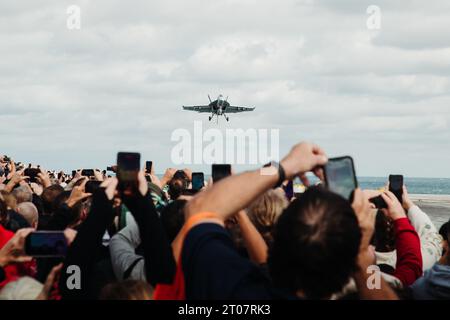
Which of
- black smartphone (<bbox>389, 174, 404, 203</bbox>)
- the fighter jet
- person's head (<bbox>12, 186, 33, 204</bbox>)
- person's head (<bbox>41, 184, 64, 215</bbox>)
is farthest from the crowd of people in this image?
the fighter jet

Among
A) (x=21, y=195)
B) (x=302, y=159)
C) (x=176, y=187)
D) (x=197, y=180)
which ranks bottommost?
(x=21, y=195)

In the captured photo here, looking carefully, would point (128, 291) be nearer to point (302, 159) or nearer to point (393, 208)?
point (302, 159)

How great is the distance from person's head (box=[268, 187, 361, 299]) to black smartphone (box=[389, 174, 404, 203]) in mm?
2667

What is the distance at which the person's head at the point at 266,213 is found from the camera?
374 cm

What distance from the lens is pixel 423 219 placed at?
4.78 meters

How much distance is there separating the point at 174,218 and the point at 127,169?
1239 millimetres

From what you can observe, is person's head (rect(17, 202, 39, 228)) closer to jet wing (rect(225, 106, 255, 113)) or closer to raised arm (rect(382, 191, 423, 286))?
raised arm (rect(382, 191, 423, 286))

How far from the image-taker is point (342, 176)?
2660mm

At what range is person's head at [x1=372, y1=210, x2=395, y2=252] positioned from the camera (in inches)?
183

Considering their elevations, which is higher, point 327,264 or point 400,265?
point 327,264

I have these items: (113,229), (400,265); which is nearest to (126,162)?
(400,265)

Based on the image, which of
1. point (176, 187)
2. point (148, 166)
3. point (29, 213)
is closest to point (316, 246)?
point (29, 213)

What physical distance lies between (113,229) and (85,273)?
1.99m
